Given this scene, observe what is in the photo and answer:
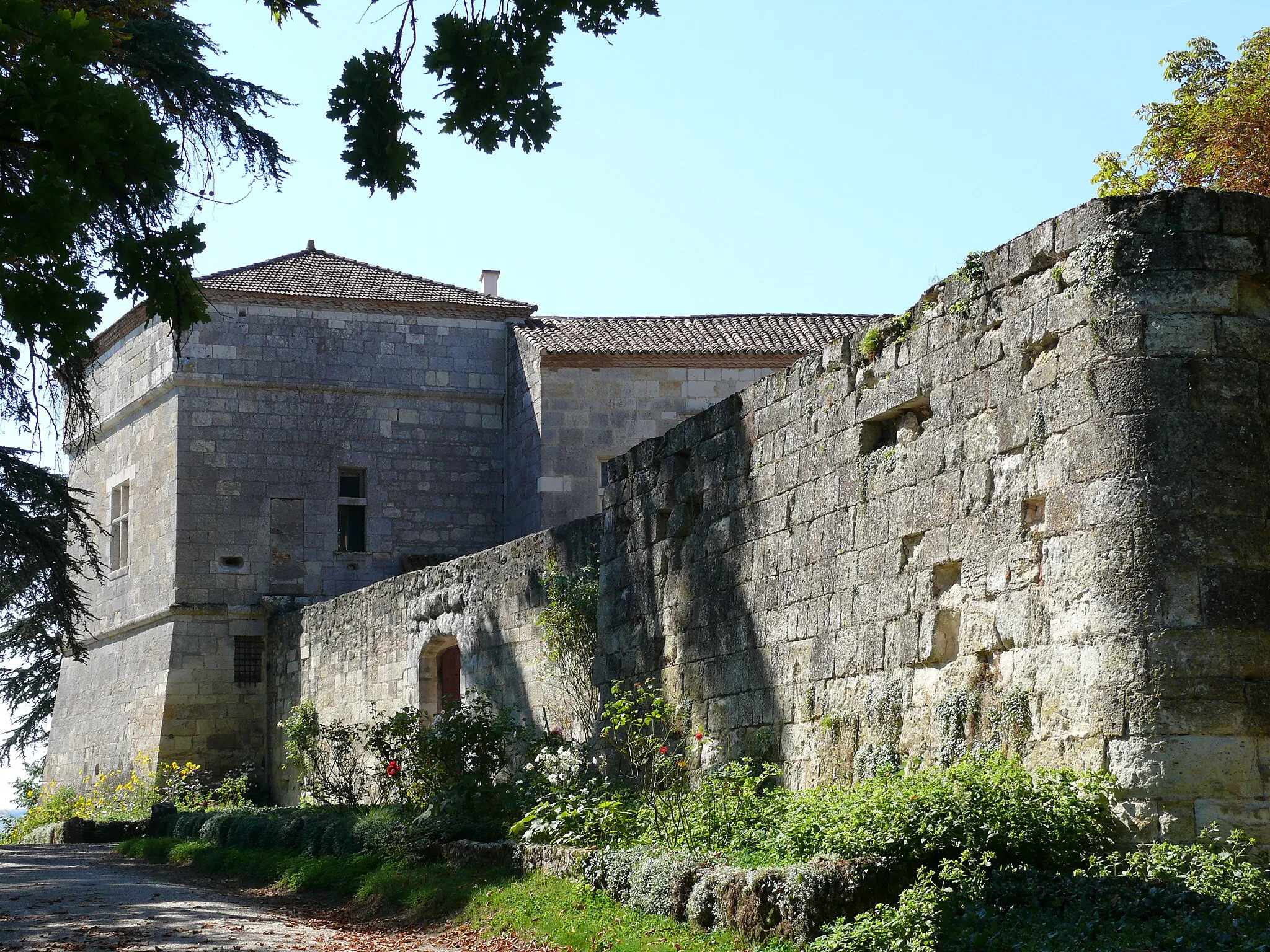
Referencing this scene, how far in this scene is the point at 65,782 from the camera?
75.8 feet

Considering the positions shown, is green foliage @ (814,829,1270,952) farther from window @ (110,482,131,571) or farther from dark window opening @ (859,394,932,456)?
window @ (110,482,131,571)

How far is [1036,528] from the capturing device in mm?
6465

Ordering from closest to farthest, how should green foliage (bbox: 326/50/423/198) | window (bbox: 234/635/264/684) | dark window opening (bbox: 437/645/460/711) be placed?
green foliage (bbox: 326/50/423/198), dark window opening (bbox: 437/645/460/711), window (bbox: 234/635/264/684)

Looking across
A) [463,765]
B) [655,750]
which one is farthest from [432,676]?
[655,750]

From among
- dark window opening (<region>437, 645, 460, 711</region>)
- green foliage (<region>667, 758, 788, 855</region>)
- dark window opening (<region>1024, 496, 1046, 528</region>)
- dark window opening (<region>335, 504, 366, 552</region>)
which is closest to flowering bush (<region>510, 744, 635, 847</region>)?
green foliage (<region>667, 758, 788, 855</region>)

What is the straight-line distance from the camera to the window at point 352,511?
2117 cm

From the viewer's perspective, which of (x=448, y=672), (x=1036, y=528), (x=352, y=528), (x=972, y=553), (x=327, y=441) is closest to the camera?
(x=1036, y=528)

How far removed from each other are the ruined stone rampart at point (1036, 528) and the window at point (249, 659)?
40.0 feet

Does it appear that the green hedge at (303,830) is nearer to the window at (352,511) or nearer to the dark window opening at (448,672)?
the dark window opening at (448,672)

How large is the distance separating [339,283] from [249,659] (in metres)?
5.63

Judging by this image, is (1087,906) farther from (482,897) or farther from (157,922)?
(157,922)

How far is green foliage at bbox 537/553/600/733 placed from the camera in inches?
449

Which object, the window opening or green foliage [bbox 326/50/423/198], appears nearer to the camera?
green foliage [bbox 326/50/423/198]

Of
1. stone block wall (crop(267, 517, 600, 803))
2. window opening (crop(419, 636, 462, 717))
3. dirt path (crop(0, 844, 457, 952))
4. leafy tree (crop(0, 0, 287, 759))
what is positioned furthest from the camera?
window opening (crop(419, 636, 462, 717))
